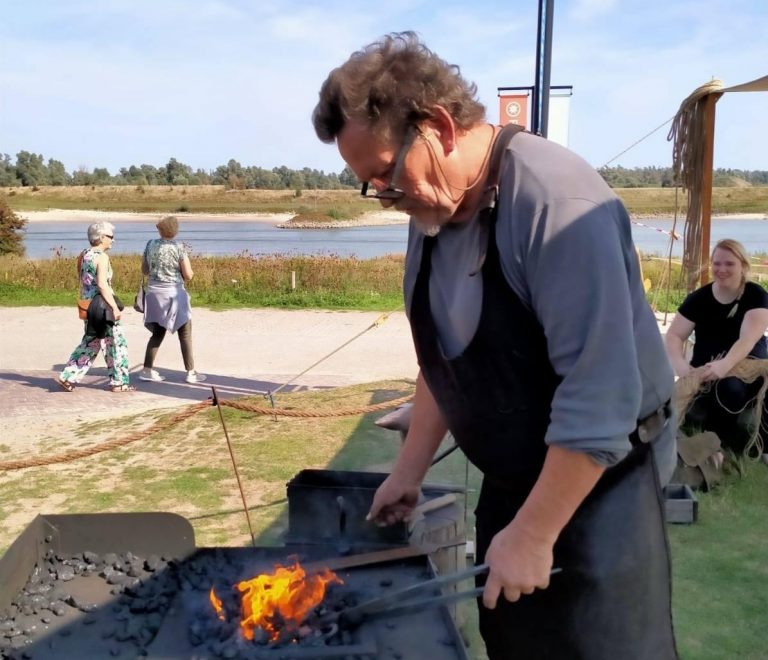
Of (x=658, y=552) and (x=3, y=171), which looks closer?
(x=658, y=552)

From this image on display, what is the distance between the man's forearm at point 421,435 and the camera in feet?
6.28

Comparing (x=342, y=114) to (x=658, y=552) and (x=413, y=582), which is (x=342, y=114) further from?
(x=413, y=582)

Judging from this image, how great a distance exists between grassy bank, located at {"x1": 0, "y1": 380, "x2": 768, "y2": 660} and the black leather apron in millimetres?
1547

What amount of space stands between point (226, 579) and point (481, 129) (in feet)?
5.10

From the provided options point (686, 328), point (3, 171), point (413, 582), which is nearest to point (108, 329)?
point (686, 328)

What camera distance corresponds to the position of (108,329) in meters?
6.98

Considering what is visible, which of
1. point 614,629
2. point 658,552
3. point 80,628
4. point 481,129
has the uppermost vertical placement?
point 481,129

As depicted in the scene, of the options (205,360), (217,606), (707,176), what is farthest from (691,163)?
(205,360)

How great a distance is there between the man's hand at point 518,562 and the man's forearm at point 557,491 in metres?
0.02

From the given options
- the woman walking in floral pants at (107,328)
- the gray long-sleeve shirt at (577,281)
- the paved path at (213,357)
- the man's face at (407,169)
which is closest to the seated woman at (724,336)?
the paved path at (213,357)

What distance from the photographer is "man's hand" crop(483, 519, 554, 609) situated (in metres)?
1.39

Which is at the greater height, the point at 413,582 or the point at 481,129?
the point at 481,129

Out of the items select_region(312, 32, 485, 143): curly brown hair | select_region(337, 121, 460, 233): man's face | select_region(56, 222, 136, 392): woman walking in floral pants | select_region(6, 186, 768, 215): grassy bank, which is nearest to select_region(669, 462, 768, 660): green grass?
select_region(337, 121, 460, 233): man's face

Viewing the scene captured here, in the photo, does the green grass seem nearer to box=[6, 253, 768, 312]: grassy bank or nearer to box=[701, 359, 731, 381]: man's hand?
box=[701, 359, 731, 381]: man's hand
